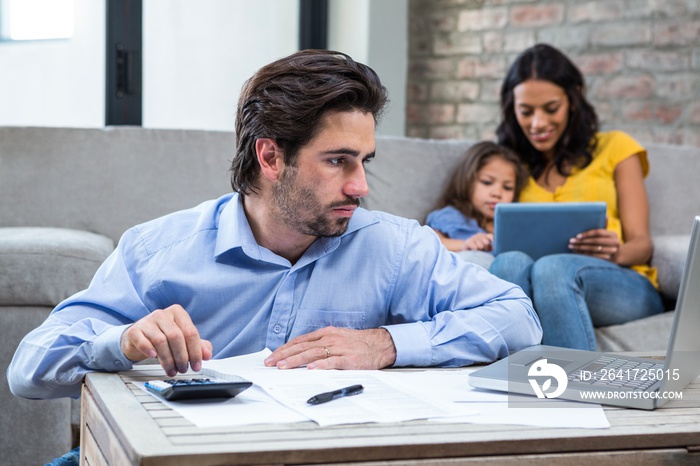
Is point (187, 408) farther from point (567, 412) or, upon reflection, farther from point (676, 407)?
point (676, 407)

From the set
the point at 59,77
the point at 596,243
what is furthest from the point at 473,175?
the point at 59,77

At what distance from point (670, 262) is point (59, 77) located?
244 cm

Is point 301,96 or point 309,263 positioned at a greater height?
point 301,96

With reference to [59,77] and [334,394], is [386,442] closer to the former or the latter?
[334,394]

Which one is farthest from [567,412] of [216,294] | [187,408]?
[216,294]

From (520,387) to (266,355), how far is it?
0.37m

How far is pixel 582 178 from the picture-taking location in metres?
2.71

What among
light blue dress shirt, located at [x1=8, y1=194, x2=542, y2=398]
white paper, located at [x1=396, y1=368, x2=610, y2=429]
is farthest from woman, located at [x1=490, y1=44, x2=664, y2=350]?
white paper, located at [x1=396, y1=368, x2=610, y2=429]

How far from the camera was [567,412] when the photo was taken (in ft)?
3.27

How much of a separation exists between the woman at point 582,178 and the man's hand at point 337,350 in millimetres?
1075

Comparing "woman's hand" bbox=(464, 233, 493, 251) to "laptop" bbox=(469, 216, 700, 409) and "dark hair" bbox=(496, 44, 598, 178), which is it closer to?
"dark hair" bbox=(496, 44, 598, 178)

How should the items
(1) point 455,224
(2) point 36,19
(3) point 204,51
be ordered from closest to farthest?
(1) point 455,224 < (2) point 36,19 < (3) point 204,51

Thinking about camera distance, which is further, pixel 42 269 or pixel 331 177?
pixel 42 269

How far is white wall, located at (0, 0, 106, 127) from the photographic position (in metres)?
3.61
